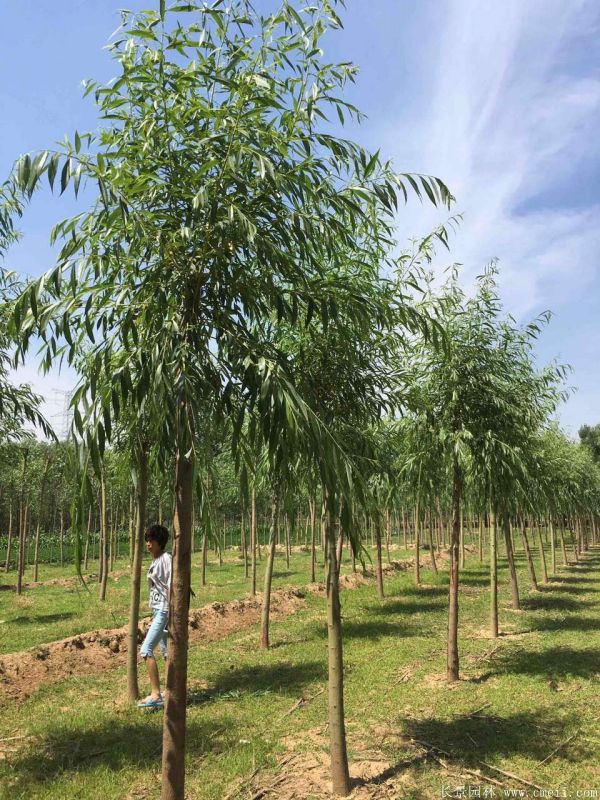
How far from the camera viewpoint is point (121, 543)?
44.9 m

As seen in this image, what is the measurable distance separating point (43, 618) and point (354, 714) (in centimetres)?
1049

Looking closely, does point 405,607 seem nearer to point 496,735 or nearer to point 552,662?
point 552,662

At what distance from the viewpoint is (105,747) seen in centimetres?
612

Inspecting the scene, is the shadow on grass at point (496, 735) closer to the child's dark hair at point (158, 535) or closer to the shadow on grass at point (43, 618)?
the child's dark hair at point (158, 535)

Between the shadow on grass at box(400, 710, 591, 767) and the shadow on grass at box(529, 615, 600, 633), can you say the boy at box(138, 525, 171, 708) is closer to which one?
the shadow on grass at box(400, 710, 591, 767)

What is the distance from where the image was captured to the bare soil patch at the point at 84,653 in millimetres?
8555

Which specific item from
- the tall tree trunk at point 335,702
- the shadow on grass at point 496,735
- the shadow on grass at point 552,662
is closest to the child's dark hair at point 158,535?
the tall tree trunk at point 335,702

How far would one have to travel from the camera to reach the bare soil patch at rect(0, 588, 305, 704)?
855 cm

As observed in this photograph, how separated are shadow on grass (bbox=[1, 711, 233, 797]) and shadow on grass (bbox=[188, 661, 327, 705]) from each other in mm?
1027

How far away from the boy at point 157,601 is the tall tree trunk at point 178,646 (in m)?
3.37

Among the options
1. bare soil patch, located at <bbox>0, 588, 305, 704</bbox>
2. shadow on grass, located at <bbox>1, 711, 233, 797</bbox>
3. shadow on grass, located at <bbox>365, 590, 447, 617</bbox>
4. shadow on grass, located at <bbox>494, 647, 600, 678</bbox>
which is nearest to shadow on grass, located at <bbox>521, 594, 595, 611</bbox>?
shadow on grass, located at <bbox>365, 590, 447, 617</bbox>

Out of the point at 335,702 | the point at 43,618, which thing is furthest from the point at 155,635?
the point at 43,618

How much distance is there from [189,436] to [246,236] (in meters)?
1.33

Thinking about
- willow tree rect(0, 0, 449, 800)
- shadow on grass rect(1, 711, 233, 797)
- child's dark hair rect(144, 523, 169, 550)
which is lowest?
shadow on grass rect(1, 711, 233, 797)
